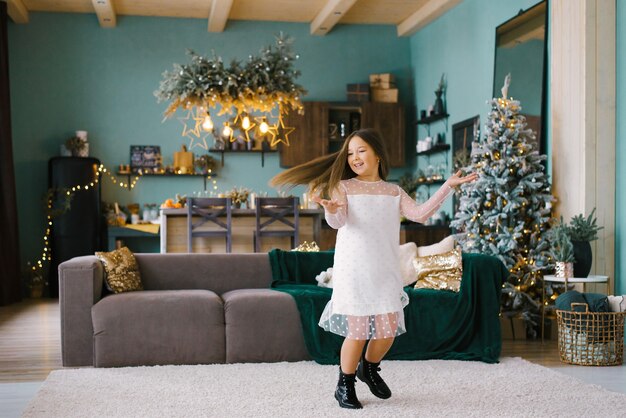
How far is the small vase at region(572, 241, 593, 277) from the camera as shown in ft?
18.4

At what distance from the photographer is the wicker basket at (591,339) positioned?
16.5ft

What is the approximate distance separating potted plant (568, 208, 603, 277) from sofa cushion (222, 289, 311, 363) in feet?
6.64

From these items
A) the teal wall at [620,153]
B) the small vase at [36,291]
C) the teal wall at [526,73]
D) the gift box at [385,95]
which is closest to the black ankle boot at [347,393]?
the teal wall at [620,153]

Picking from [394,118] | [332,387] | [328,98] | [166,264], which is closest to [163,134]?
[328,98]

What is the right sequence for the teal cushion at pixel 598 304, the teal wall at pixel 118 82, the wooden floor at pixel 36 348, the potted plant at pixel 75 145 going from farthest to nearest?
the teal wall at pixel 118 82 → the potted plant at pixel 75 145 → the teal cushion at pixel 598 304 → the wooden floor at pixel 36 348

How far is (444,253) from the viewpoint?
5410mm

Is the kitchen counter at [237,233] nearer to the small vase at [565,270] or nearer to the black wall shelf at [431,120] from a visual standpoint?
the black wall shelf at [431,120]

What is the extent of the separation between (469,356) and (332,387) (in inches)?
48.8

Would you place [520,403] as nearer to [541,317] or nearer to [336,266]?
[336,266]

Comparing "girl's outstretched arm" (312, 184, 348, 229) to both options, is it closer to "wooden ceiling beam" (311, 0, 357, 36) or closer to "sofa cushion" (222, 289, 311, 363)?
"sofa cushion" (222, 289, 311, 363)

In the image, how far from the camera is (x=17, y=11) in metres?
9.28

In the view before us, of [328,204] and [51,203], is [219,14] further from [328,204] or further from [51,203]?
[328,204]

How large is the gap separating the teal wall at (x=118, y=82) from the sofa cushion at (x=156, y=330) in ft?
17.4

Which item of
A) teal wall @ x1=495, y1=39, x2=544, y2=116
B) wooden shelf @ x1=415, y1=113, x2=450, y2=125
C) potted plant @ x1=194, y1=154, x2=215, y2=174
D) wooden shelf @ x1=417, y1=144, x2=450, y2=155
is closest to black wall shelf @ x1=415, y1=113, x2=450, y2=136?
wooden shelf @ x1=415, y1=113, x2=450, y2=125
